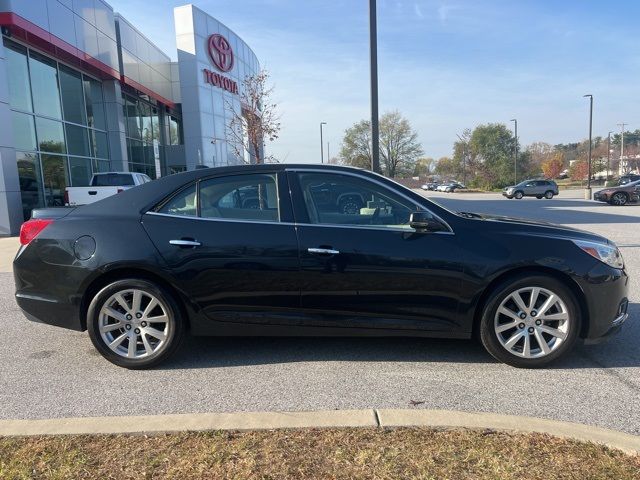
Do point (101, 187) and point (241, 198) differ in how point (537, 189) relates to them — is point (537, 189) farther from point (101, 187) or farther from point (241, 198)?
point (241, 198)

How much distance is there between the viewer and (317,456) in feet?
8.41

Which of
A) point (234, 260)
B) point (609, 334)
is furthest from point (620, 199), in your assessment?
point (234, 260)

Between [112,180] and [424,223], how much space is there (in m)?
15.4

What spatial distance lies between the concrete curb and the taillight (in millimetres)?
1645

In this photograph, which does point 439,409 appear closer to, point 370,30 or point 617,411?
point 617,411

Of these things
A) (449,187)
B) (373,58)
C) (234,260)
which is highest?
(373,58)

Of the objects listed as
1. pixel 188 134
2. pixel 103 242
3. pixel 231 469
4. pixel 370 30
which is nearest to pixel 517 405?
pixel 231 469

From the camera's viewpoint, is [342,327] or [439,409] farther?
[342,327]

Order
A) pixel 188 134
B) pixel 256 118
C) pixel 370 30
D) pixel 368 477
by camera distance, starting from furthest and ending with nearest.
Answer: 1. pixel 188 134
2. pixel 256 118
3. pixel 370 30
4. pixel 368 477

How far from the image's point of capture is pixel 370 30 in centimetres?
796

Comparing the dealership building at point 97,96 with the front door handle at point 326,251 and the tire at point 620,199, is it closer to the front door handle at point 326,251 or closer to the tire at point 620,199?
the front door handle at point 326,251

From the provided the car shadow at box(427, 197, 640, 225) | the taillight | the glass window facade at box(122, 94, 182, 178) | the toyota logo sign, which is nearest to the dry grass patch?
the taillight

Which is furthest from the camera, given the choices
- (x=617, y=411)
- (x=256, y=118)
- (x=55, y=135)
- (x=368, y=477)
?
(x=256, y=118)

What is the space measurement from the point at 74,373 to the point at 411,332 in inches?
107
